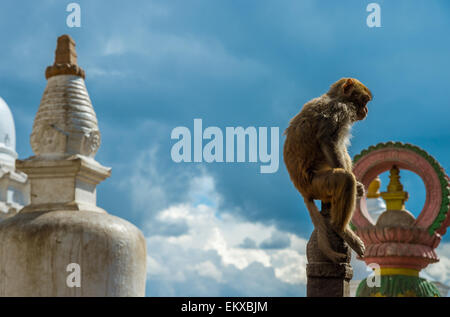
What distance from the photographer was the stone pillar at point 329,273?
5461 millimetres

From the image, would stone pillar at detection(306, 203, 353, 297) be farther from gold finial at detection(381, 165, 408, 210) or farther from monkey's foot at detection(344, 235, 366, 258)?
gold finial at detection(381, 165, 408, 210)

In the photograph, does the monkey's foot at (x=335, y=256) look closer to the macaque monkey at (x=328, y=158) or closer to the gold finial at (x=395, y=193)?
the macaque monkey at (x=328, y=158)

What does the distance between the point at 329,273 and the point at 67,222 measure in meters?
2.75

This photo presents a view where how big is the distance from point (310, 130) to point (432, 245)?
6283mm

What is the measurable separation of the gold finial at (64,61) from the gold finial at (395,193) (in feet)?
20.0

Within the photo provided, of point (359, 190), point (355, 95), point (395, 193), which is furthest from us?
point (395, 193)

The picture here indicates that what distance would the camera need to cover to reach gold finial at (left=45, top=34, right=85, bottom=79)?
7617mm

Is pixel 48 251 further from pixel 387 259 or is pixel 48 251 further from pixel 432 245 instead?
pixel 432 245

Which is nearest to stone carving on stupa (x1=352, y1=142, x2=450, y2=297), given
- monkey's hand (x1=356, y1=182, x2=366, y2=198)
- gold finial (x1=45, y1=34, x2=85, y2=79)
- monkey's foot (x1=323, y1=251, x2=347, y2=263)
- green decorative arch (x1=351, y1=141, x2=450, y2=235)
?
green decorative arch (x1=351, y1=141, x2=450, y2=235)

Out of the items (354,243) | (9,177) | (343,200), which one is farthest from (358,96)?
(9,177)

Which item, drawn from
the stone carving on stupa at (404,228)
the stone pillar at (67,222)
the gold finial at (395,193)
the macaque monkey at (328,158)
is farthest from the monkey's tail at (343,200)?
the gold finial at (395,193)

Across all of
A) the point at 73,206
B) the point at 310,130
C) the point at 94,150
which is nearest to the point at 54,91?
the point at 94,150

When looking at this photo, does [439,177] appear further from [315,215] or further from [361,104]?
[315,215]

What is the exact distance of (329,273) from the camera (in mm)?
5484
